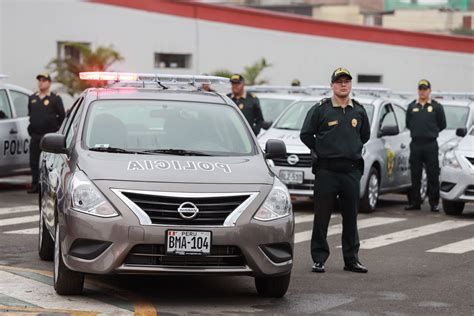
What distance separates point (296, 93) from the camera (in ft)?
74.1

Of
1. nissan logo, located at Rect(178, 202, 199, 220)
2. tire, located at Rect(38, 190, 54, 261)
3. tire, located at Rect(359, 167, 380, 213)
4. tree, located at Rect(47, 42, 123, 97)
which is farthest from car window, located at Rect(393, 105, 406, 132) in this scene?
tree, located at Rect(47, 42, 123, 97)

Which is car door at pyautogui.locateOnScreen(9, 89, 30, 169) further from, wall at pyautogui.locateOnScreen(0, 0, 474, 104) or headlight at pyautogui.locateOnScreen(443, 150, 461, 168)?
wall at pyautogui.locateOnScreen(0, 0, 474, 104)

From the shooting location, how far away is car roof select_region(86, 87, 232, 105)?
1019cm

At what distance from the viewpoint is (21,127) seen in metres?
19.1

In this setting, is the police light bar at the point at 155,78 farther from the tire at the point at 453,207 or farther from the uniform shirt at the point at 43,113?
the uniform shirt at the point at 43,113

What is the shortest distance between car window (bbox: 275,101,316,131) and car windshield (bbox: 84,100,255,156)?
7629mm

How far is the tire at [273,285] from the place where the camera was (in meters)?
9.16

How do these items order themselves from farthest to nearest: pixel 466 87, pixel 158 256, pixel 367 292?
pixel 466 87
pixel 367 292
pixel 158 256

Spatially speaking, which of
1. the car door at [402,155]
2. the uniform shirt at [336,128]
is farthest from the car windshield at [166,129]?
the car door at [402,155]

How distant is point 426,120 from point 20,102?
6.66 metres

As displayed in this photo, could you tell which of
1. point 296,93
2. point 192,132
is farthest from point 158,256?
point 296,93

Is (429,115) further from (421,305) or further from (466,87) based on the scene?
(466,87)

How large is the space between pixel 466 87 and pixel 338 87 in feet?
122

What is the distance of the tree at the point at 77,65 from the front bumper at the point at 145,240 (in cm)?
2368
